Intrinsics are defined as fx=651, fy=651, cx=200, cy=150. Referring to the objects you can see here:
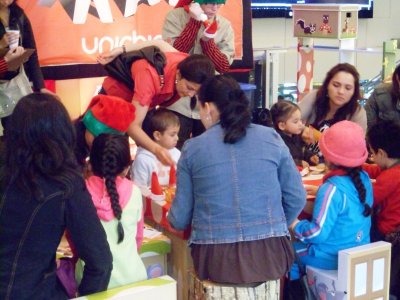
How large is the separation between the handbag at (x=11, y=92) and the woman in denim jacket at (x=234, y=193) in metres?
1.50

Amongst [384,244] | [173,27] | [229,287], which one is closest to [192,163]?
[229,287]

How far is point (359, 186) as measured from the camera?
2609 mm

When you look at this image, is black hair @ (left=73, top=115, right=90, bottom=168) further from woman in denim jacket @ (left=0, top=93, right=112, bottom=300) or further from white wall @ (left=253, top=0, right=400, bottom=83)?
white wall @ (left=253, top=0, right=400, bottom=83)

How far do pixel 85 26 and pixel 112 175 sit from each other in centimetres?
306

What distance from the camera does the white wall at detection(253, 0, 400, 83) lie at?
26.5ft

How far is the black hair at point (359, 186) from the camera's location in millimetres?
2607

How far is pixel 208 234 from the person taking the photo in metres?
2.24

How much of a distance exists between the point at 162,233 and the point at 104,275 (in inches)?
29.6

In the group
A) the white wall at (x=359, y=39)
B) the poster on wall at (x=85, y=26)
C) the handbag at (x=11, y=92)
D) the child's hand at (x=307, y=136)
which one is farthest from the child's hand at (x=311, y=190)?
the white wall at (x=359, y=39)

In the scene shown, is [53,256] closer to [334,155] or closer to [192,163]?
[192,163]

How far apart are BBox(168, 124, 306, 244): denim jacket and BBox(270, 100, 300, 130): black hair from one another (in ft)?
4.68

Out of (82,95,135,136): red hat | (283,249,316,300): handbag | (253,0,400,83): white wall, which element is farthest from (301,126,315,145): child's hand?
(253,0,400,83): white wall

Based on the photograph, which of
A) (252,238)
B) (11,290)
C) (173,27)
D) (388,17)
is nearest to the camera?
(11,290)

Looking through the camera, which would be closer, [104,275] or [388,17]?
[104,275]
